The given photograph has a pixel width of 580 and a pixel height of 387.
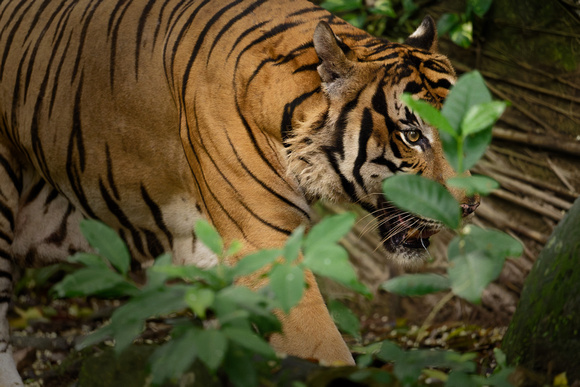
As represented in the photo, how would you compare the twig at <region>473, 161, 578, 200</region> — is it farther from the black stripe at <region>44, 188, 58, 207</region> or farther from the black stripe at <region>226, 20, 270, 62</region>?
the black stripe at <region>44, 188, 58, 207</region>

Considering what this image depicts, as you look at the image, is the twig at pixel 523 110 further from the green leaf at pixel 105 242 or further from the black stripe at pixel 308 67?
the green leaf at pixel 105 242

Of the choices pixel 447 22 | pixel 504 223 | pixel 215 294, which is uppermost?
pixel 215 294

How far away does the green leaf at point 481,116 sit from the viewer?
1.57 metres

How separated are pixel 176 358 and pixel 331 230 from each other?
41cm

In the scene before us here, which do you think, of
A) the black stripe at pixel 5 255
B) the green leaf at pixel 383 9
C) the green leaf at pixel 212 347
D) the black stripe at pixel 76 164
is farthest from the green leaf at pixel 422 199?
the green leaf at pixel 383 9

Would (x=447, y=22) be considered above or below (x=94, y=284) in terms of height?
below

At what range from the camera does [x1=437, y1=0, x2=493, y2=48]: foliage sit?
14.8 feet

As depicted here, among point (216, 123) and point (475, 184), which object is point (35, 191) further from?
point (475, 184)

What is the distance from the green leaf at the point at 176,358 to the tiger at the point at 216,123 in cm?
112

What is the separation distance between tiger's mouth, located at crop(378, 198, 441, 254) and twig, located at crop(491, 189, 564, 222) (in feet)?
6.22

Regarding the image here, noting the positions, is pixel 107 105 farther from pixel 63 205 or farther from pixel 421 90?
pixel 421 90

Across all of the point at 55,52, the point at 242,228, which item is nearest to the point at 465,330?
the point at 242,228

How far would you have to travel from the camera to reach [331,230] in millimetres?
Answer: 1463

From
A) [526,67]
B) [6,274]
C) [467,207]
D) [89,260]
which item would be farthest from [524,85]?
[89,260]
